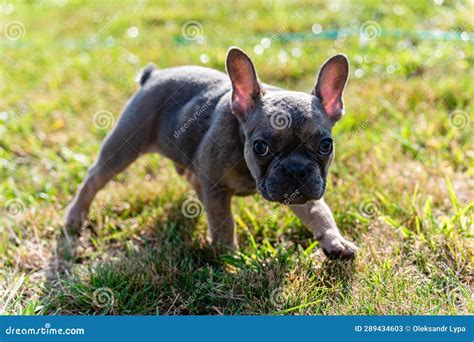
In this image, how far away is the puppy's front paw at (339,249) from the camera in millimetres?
4523

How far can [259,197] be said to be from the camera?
5.53m

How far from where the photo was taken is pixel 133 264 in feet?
15.4

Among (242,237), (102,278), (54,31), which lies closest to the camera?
(102,278)

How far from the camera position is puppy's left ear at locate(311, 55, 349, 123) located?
14.8ft

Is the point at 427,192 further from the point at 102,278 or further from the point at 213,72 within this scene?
the point at 102,278

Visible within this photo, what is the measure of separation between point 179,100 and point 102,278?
1.58 m

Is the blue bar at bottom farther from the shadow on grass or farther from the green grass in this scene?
the shadow on grass

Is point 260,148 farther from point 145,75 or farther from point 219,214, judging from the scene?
point 145,75

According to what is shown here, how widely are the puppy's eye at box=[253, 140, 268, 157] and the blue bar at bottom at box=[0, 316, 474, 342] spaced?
3.49 feet

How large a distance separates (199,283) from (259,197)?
1.19 metres

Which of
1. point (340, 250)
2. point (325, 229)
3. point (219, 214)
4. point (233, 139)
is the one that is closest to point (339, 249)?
point (340, 250)

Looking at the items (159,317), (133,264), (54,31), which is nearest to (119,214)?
(133,264)

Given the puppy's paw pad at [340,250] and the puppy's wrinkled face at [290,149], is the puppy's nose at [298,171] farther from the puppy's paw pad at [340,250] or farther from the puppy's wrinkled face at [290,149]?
the puppy's paw pad at [340,250]

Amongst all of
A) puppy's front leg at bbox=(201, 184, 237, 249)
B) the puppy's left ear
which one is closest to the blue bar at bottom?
puppy's front leg at bbox=(201, 184, 237, 249)
